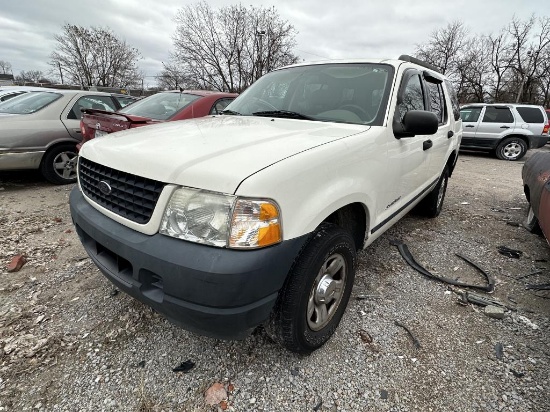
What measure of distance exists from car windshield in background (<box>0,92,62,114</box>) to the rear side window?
12625 millimetres

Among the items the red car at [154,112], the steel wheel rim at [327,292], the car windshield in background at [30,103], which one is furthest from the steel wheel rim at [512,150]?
the car windshield in background at [30,103]

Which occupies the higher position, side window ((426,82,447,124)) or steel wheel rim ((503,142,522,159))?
side window ((426,82,447,124))

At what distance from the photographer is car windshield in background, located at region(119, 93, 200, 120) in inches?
175

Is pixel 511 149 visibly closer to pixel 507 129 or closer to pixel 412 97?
pixel 507 129

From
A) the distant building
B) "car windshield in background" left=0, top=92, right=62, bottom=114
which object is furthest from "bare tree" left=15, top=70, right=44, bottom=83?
"car windshield in background" left=0, top=92, right=62, bottom=114

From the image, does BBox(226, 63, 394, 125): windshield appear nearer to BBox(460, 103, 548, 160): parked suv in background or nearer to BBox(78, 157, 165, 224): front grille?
BBox(78, 157, 165, 224): front grille

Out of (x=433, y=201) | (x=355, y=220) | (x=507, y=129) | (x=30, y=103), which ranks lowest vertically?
(x=433, y=201)

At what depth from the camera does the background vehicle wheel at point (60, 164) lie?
5027mm

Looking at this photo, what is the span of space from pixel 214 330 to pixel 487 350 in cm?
179

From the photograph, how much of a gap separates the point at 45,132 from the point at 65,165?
22.7 inches

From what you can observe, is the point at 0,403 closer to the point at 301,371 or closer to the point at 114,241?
the point at 114,241

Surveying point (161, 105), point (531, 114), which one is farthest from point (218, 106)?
point (531, 114)

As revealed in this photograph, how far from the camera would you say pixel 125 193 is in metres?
1.63

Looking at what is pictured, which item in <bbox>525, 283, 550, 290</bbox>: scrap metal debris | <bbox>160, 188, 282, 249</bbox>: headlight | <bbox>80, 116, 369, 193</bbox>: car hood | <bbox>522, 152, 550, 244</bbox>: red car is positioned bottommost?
<bbox>525, 283, 550, 290</bbox>: scrap metal debris
